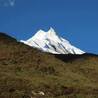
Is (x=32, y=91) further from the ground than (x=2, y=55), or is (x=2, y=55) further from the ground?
(x=2, y=55)

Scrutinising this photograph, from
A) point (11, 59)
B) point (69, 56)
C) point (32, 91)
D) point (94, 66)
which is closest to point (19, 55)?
point (11, 59)

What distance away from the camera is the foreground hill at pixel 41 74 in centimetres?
9656

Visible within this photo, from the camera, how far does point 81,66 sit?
491 feet

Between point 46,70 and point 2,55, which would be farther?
point 2,55

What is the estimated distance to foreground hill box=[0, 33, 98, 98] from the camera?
317 ft

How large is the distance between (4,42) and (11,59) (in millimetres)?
20068

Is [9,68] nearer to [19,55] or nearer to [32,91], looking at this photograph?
[19,55]

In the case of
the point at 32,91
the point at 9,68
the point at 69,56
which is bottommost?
the point at 32,91

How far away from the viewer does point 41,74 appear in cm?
12388

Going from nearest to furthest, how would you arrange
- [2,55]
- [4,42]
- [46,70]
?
[46,70] < [2,55] < [4,42]

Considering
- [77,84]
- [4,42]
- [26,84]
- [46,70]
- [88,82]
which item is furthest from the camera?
[4,42]

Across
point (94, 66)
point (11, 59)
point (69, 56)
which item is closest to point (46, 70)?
point (11, 59)

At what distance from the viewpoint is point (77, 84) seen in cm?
11412

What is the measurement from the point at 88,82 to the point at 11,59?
27195 millimetres
